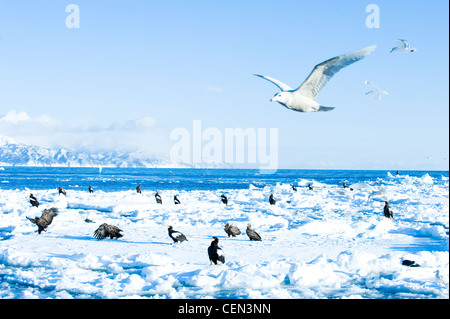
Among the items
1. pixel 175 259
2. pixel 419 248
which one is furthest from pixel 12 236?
pixel 419 248

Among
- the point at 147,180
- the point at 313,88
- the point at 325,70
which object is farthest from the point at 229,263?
the point at 147,180

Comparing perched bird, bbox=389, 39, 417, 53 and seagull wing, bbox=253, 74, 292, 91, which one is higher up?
A: perched bird, bbox=389, 39, 417, 53

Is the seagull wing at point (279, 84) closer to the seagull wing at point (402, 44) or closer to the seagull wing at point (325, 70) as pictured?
the seagull wing at point (325, 70)

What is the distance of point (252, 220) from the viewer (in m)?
15.6

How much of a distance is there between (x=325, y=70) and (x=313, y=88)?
16.2 inches

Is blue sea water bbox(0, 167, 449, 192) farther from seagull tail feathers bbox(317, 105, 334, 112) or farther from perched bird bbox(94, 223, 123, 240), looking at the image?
seagull tail feathers bbox(317, 105, 334, 112)

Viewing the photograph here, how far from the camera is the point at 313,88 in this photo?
7.86 metres

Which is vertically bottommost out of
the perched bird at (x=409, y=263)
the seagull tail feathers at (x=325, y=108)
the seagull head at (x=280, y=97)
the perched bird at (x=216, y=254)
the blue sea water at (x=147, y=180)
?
the blue sea water at (x=147, y=180)

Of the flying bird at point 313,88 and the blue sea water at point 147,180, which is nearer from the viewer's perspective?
the flying bird at point 313,88

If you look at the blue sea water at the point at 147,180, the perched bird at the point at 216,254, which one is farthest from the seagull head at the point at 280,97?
the blue sea water at the point at 147,180

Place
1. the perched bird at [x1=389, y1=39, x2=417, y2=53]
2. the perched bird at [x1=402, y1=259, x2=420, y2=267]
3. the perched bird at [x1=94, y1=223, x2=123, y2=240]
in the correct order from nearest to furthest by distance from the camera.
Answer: the perched bird at [x1=402, y1=259, x2=420, y2=267]
the perched bird at [x1=389, y1=39, x2=417, y2=53]
the perched bird at [x1=94, y1=223, x2=123, y2=240]

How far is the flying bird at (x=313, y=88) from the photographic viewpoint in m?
7.28

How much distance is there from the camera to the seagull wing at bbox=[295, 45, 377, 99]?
709 centimetres

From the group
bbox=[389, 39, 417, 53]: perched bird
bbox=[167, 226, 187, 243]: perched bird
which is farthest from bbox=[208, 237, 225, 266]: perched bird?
bbox=[389, 39, 417, 53]: perched bird
